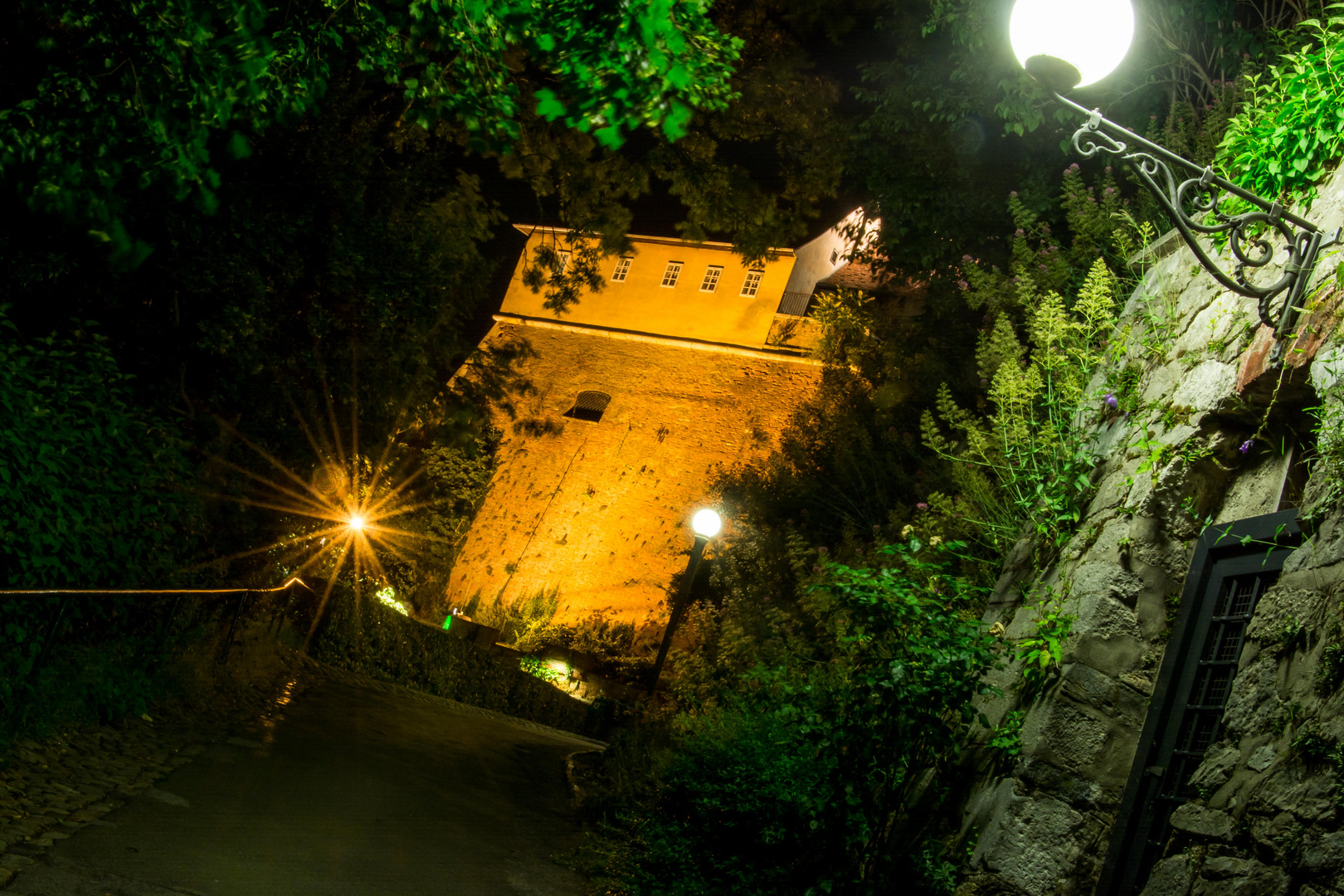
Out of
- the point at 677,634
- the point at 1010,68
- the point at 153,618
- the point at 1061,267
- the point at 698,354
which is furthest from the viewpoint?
the point at 698,354

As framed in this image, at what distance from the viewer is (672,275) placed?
81.1ft

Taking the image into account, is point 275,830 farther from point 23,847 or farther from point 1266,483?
point 1266,483

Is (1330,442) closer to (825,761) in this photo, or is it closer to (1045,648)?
(1045,648)

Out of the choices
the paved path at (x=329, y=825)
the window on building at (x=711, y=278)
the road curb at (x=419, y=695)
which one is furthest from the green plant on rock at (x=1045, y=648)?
the window on building at (x=711, y=278)

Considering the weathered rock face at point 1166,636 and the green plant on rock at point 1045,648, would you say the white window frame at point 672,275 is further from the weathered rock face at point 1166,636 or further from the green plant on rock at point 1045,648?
the green plant on rock at point 1045,648

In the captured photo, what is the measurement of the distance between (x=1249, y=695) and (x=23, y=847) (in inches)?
194

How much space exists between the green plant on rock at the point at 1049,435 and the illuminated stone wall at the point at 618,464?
48.7ft

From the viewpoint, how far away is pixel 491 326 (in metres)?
26.7

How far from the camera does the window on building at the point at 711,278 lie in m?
24.0

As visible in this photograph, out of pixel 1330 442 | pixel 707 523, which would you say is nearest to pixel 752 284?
pixel 707 523

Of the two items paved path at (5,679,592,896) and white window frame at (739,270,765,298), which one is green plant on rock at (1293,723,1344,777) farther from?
white window frame at (739,270,765,298)

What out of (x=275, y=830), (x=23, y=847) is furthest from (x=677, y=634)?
(x=23, y=847)

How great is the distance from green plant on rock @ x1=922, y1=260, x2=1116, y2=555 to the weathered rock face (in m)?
0.20

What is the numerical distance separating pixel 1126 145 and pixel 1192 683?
7.59 ft
